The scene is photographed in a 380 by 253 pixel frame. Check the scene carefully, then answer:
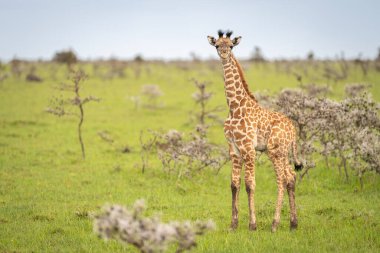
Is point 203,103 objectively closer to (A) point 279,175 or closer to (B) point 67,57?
(A) point 279,175

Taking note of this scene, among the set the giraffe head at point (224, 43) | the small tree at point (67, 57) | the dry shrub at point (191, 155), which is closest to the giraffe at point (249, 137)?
the giraffe head at point (224, 43)

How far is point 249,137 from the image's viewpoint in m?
12.0

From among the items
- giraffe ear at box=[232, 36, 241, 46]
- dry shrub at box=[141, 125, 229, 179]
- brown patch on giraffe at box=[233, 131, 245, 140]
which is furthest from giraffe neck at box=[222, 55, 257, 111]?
dry shrub at box=[141, 125, 229, 179]

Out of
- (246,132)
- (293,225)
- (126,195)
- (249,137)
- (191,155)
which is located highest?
(246,132)

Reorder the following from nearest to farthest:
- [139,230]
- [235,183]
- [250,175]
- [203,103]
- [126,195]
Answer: [139,230]
[250,175]
[235,183]
[126,195]
[203,103]

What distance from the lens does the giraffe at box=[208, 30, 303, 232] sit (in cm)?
1209

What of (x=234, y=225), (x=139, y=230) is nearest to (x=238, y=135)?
(x=234, y=225)

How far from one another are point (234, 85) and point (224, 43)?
46.9 inches

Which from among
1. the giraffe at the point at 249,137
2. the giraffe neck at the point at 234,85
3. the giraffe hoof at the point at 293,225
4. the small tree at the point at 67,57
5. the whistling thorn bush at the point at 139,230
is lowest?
the giraffe hoof at the point at 293,225

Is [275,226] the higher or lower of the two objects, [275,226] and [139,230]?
the lower

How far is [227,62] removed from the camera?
12.6m

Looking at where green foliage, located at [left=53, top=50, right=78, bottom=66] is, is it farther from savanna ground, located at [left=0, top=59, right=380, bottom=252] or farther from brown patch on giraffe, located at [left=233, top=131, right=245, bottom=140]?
brown patch on giraffe, located at [left=233, top=131, right=245, bottom=140]

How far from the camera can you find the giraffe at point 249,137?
12.1 metres

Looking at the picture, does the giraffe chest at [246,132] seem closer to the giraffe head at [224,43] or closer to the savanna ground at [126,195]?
the giraffe head at [224,43]
